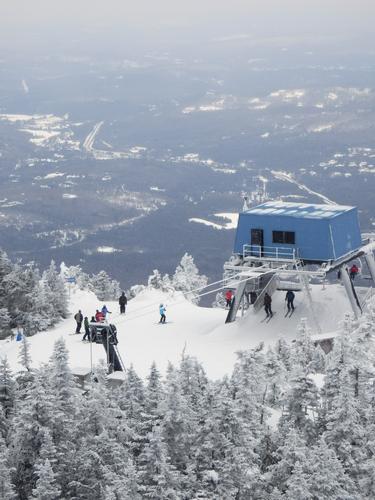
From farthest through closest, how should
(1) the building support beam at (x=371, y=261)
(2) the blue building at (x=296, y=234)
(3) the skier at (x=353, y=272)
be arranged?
(1) the building support beam at (x=371, y=261) < (3) the skier at (x=353, y=272) < (2) the blue building at (x=296, y=234)

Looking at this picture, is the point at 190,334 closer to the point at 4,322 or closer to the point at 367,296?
the point at 367,296

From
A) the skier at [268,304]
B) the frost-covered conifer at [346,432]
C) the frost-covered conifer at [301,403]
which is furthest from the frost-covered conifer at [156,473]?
the skier at [268,304]

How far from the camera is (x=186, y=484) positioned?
24.9 m

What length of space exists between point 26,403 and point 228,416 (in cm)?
429

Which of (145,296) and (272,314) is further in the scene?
(145,296)

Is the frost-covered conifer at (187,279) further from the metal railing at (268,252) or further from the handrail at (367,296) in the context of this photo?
the metal railing at (268,252)

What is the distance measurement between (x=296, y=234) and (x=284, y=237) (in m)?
0.44

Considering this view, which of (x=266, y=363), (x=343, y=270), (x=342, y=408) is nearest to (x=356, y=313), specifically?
(x=343, y=270)

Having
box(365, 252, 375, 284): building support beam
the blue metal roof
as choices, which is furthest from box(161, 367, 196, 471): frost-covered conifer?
box(365, 252, 375, 284): building support beam

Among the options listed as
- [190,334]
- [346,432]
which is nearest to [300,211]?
[190,334]

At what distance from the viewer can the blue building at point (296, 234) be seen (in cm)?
4138

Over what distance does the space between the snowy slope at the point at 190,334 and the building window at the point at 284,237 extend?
2.55m

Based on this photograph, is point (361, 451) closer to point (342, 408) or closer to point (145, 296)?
point (342, 408)

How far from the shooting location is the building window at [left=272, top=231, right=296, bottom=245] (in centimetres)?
4166
